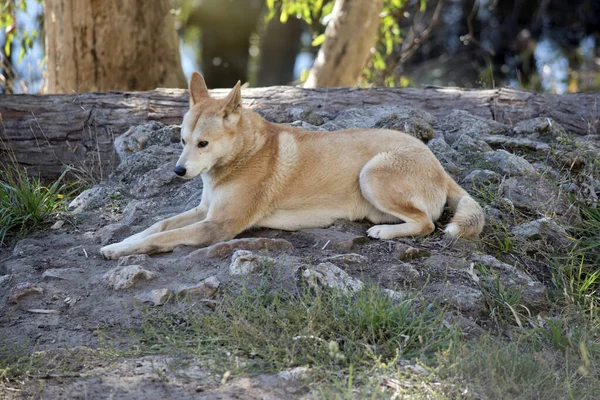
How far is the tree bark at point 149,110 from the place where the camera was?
6.68 m

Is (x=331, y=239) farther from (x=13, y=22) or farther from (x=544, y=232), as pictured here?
(x=13, y=22)

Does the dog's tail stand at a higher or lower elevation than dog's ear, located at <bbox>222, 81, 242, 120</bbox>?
lower

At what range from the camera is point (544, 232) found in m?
5.16

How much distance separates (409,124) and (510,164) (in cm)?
96

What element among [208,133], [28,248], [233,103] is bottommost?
[28,248]

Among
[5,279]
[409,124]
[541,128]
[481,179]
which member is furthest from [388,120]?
[5,279]

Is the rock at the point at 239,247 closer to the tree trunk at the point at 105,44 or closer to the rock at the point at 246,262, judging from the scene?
the rock at the point at 246,262

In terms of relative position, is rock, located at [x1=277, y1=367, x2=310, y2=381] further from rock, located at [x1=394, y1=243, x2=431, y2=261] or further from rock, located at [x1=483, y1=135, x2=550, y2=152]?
rock, located at [x1=483, y1=135, x2=550, y2=152]

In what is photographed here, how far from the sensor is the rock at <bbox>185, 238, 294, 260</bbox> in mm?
4598

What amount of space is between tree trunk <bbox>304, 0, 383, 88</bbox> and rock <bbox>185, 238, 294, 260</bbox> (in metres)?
4.87

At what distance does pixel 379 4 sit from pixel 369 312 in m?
6.24

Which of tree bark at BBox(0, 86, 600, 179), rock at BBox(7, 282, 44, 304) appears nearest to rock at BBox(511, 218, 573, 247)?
tree bark at BBox(0, 86, 600, 179)

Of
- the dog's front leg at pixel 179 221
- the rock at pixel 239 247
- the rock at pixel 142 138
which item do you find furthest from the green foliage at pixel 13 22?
the rock at pixel 239 247

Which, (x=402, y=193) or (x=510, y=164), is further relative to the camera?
(x=510, y=164)
